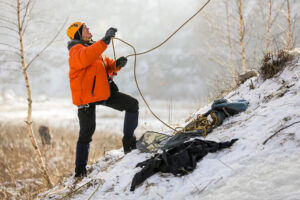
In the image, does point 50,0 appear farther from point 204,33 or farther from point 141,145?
point 204,33

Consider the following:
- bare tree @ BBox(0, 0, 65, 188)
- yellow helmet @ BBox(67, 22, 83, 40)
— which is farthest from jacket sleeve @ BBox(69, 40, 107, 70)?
bare tree @ BBox(0, 0, 65, 188)

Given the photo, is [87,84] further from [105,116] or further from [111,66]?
[105,116]

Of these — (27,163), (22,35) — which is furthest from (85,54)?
(27,163)

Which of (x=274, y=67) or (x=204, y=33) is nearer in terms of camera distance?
(x=274, y=67)

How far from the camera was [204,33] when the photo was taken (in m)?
10.8

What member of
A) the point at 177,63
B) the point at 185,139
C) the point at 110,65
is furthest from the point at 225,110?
the point at 177,63

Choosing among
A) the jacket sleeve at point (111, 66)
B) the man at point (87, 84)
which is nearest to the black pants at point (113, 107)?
the man at point (87, 84)

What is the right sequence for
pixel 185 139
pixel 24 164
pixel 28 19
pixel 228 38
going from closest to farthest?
pixel 185 139 < pixel 28 19 < pixel 24 164 < pixel 228 38

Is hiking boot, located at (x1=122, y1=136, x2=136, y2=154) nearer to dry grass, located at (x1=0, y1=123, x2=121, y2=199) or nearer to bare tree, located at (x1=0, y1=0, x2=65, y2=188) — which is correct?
bare tree, located at (x1=0, y1=0, x2=65, y2=188)

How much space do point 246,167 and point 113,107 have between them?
198 centimetres

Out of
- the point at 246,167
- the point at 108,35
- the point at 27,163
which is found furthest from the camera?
the point at 27,163

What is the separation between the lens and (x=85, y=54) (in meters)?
2.73

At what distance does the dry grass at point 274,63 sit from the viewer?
2.99 metres

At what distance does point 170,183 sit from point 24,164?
26.1ft
